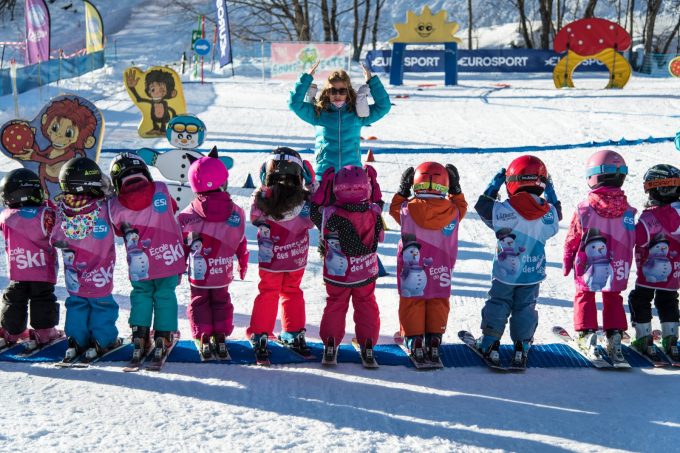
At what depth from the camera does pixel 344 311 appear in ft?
16.0

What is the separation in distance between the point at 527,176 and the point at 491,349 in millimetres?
1149

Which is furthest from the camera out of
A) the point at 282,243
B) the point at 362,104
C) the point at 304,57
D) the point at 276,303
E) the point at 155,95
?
the point at 304,57

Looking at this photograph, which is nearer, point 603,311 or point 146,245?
point 146,245

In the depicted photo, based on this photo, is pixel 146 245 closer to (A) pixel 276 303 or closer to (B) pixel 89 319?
(B) pixel 89 319

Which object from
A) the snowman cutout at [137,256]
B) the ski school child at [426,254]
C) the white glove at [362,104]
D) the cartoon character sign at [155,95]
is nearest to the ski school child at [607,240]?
the ski school child at [426,254]

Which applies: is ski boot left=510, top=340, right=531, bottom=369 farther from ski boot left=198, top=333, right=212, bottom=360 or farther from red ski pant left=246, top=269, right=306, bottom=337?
ski boot left=198, top=333, right=212, bottom=360

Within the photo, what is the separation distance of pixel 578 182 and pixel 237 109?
34.5 feet

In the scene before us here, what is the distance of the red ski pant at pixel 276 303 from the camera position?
4980 millimetres

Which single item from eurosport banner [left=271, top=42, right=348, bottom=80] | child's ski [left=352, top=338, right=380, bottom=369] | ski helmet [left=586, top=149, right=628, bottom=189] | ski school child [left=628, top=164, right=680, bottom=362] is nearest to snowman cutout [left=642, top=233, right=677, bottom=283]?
ski school child [left=628, top=164, right=680, bottom=362]

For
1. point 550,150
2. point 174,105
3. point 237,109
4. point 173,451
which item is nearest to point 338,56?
point 237,109

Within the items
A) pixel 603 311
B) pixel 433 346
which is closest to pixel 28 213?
A: pixel 433 346

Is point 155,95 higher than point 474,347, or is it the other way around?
point 155,95

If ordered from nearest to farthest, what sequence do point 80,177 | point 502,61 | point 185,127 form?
point 80,177 < point 185,127 < point 502,61

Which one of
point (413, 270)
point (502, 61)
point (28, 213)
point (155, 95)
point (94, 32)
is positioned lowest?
point (413, 270)
